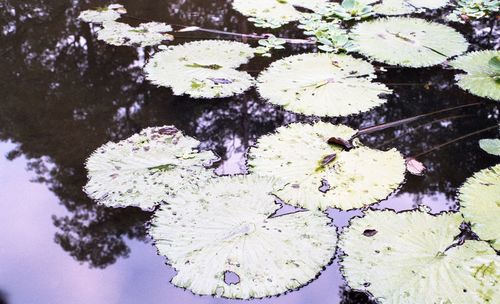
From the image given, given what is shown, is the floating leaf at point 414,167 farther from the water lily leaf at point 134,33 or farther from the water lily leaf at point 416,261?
the water lily leaf at point 134,33

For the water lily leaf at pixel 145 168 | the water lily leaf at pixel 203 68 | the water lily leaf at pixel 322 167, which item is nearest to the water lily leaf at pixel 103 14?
the water lily leaf at pixel 203 68

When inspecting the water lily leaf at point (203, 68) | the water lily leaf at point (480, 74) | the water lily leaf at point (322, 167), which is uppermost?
the water lily leaf at point (480, 74)

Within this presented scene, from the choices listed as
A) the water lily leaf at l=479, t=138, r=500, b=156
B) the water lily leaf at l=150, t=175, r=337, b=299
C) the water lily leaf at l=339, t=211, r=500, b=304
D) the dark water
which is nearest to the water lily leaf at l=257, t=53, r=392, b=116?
the dark water

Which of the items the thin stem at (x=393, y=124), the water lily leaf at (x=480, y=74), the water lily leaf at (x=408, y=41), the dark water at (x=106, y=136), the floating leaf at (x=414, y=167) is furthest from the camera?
the water lily leaf at (x=408, y=41)

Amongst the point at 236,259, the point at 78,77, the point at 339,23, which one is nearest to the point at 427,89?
the point at 339,23

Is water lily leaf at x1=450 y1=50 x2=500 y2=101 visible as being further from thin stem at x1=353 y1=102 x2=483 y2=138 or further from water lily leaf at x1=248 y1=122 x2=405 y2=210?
water lily leaf at x1=248 y1=122 x2=405 y2=210

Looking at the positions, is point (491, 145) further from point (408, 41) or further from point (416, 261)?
point (408, 41)

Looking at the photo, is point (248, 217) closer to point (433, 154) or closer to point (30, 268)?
point (30, 268)
